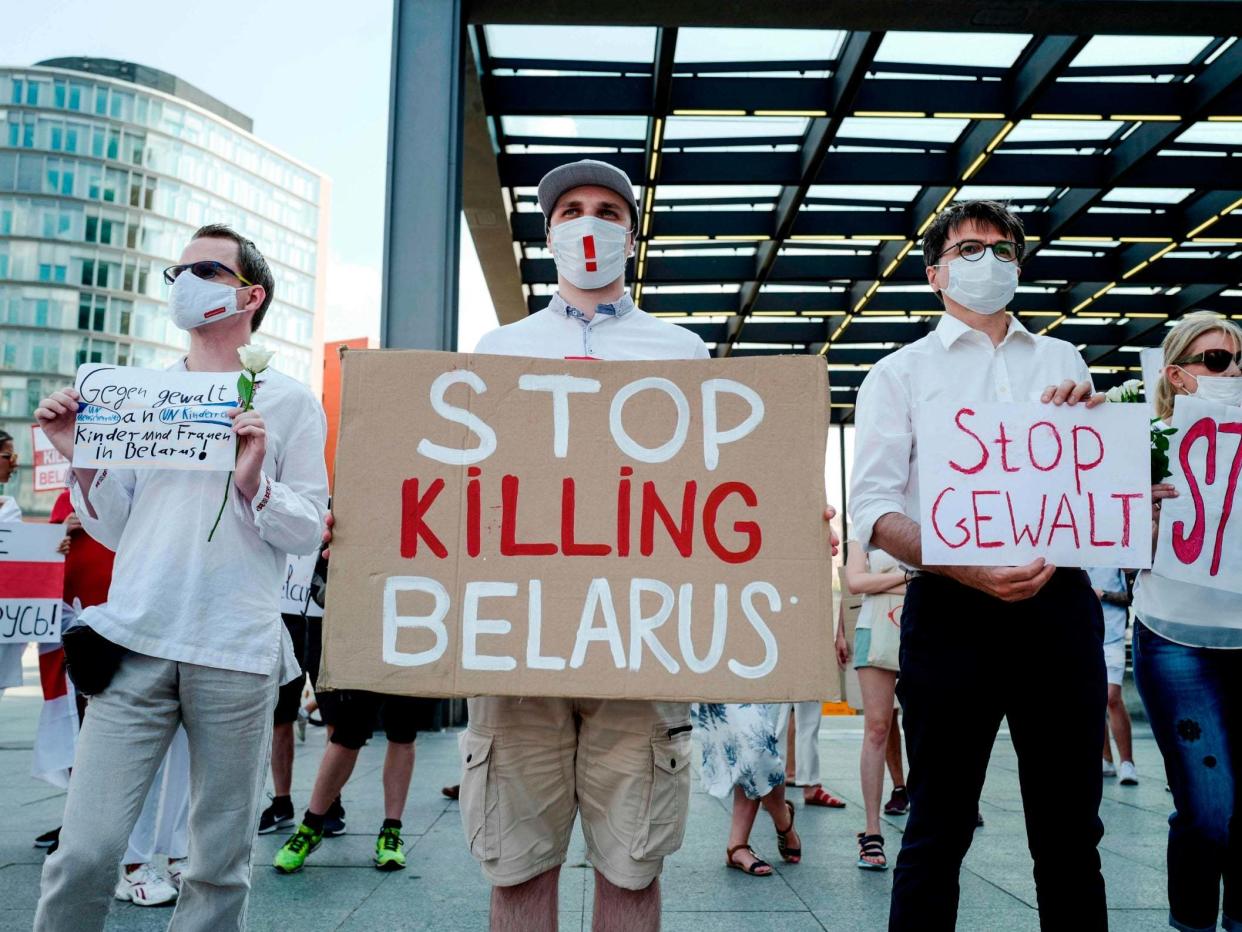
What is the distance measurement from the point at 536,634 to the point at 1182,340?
7.56 feet

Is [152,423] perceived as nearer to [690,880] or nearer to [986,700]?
[986,700]

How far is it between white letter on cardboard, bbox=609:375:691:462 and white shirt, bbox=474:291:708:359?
238 mm

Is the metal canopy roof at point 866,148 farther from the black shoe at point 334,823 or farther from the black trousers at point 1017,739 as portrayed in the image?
the black trousers at point 1017,739

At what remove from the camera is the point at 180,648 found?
220cm

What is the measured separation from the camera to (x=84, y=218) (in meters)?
62.8

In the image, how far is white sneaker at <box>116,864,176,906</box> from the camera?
3557 millimetres

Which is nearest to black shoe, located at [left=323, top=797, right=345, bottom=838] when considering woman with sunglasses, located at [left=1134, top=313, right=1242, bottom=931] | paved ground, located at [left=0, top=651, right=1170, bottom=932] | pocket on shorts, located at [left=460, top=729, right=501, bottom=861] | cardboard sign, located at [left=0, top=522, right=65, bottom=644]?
paved ground, located at [left=0, top=651, right=1170, bottom=932]

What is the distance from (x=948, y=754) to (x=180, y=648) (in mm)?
1726

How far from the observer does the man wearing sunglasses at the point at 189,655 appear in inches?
82.0

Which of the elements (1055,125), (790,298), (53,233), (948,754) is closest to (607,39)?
(1055,125)

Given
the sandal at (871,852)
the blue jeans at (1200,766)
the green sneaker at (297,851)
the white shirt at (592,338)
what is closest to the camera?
the white shirt at (592,338)

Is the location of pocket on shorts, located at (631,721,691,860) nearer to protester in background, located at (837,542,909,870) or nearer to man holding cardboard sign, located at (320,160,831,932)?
man holding cardboard sign, located at (320,160,831,932)

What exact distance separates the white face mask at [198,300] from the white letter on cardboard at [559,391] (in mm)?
866

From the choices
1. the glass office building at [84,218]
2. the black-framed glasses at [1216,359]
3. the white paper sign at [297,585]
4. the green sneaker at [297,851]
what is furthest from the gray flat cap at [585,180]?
the glass office building at [84,218]
